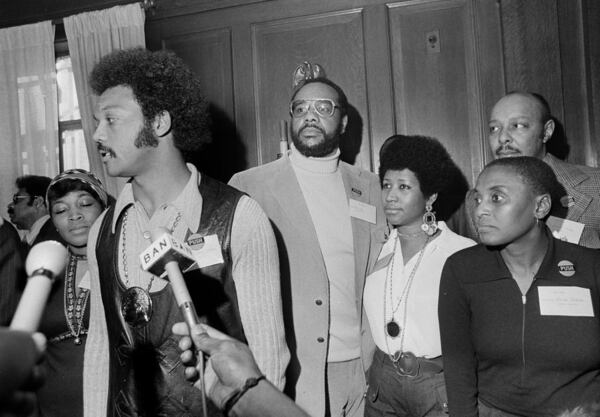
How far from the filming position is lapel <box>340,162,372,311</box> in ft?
9.95

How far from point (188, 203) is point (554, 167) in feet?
5.99

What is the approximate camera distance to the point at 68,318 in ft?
9.55

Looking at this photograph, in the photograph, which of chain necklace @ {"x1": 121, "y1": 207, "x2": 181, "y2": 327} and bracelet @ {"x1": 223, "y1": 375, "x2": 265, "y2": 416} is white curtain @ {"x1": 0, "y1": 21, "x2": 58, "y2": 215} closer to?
chain necklace @ {"x1": 121, "y1": 207, "x2": 181, "y2": 327}

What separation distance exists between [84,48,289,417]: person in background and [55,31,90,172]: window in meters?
3.07

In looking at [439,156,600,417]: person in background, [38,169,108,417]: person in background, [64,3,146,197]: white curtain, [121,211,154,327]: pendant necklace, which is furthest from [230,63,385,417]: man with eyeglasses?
[64,3,146,197]: white curtain

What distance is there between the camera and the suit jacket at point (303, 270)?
2854 mm

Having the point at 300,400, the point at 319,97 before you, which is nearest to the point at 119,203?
the point at 300,400

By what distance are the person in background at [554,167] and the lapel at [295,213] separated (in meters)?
0.99

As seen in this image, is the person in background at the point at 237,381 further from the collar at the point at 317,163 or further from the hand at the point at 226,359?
the collar at the point at 317,163

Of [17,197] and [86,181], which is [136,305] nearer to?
[86,181]

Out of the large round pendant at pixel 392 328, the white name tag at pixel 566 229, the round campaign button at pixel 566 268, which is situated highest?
the white name tag at pixel 566 229

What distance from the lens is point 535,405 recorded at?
223 centimetres

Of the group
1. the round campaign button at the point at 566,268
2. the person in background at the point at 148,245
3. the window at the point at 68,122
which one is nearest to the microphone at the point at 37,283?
the person in background at the point at 148,245

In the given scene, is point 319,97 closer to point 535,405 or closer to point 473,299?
point 473,299
